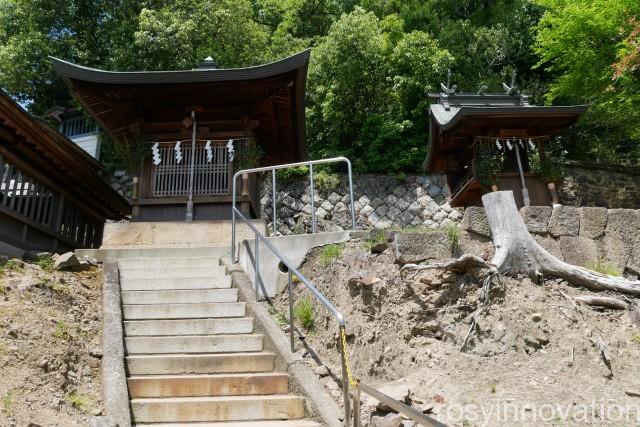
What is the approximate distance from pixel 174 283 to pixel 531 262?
14.9 ft

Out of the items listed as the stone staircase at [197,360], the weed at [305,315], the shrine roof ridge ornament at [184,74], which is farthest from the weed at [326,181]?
the weed at [305,315]

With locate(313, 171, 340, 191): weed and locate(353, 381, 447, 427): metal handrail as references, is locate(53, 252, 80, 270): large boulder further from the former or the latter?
locate(313, 171, 340, 191): weed

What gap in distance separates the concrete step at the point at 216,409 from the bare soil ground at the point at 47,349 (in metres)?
0.42

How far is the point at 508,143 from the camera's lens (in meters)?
12.5

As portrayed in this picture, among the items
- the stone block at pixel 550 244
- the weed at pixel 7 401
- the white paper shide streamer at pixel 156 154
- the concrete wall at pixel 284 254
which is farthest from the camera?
the white paper shide streamer at pixel 156 154

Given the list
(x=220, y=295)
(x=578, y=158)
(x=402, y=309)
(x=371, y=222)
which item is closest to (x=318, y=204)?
(x=371, y=222)

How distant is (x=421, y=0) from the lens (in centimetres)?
2347

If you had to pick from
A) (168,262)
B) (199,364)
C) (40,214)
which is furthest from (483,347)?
(40,214)

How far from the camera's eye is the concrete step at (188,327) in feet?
17.7

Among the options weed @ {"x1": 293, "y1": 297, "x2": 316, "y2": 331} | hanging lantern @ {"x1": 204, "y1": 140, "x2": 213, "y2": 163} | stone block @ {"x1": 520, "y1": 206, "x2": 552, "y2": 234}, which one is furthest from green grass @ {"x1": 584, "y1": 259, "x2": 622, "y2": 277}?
hanging lantern @ {"x1": 204, "y1": 140, "x2": 213, "y2": 163}

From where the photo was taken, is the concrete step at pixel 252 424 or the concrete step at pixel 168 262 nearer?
the concrete step at pixel 252 424

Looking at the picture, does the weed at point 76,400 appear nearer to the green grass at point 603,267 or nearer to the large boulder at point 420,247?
the large boulder at point 420,247

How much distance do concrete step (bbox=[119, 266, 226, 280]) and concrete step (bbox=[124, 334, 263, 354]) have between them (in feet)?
5.60

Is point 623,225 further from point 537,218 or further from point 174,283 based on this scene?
point 174,283
